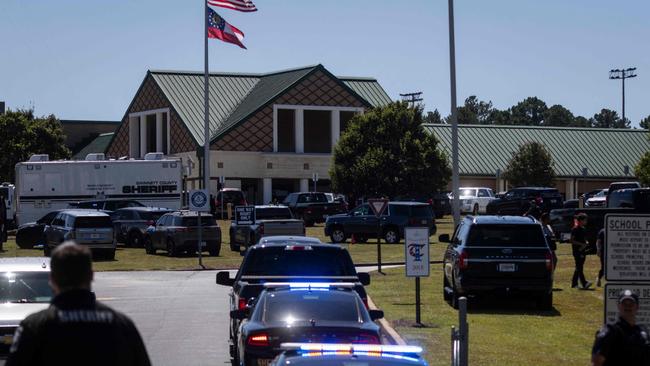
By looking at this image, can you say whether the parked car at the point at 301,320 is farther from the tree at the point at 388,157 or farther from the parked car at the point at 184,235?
the tree at the point at 388,157

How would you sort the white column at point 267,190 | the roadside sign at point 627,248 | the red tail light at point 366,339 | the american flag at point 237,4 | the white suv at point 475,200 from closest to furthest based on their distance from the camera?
the roadside sign at point 627,248
the red tail light at point 366,339
the american flag at point 237,4
the white suv at point 475,200
the white column at point 267,190

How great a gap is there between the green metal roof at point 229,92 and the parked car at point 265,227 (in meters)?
35.6

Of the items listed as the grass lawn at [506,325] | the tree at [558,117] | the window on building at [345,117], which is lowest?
the grass lawn at [506,325]

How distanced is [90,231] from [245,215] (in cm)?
535

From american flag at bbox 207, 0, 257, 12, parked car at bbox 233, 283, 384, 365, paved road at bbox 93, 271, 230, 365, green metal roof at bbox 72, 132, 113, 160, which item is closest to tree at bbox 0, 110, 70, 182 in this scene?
green metal roof at bbox 72, 132, 113, 160

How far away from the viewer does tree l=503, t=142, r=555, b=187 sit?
77.5m

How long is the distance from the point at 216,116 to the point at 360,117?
56.8 ft

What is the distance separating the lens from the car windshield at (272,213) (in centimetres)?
4103

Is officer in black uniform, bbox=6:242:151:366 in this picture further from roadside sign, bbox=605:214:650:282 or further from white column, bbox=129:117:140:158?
white column, bbox=129:117:140:158

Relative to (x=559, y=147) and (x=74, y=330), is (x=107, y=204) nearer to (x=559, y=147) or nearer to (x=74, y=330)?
(x=74, y=330)

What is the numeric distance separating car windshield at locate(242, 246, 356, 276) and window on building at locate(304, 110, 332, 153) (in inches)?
2787

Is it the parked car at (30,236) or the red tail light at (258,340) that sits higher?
the red tail light at (258,340)

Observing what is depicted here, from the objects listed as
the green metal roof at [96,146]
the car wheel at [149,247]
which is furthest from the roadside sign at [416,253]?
the green metal roof at [96,146]

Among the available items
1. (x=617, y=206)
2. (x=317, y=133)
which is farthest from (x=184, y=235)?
(x=317, y=133)
